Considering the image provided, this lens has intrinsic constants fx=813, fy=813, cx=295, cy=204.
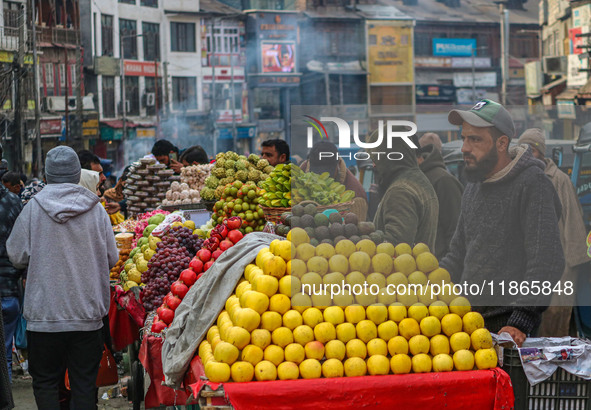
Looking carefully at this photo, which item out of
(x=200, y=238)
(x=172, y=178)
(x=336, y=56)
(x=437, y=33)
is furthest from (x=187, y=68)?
(x=200, y=238)

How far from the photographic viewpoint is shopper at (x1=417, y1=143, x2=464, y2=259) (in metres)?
3.81

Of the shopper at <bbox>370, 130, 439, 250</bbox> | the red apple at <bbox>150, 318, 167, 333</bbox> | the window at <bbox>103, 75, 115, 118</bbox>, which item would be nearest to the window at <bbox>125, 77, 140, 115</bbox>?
the window at <bbox>103, 75, 115, 118</bbox>

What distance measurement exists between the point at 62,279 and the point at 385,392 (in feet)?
6.24

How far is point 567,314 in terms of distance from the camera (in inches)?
156

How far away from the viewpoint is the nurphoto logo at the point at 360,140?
3703 millimetres

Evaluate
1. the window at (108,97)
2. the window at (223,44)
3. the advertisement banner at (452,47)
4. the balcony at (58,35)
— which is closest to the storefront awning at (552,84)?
the advertisement banner at (452,47)

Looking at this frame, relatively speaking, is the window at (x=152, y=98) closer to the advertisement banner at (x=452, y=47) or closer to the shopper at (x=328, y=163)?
the advertisement banner at (x=452, y=47)

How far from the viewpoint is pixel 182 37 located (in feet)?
173

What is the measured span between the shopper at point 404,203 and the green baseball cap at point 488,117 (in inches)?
12.8

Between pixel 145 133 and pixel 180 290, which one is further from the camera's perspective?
pixel 145 133

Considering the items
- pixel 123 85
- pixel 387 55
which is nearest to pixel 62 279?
pixel 123 85

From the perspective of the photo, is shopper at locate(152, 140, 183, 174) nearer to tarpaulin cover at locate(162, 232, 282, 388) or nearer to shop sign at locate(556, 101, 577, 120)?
tarpaulin cover at locate(162, 232, 282, 388)

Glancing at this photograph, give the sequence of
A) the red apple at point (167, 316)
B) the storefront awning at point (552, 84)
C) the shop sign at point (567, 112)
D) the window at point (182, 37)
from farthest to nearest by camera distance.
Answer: the window at point (182, 37) → the storefront awning at point (552, 84) → the red apple at point (167, 316) → the shop sign at point (567, 112)

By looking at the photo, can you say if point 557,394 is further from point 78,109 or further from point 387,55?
point 387,55
